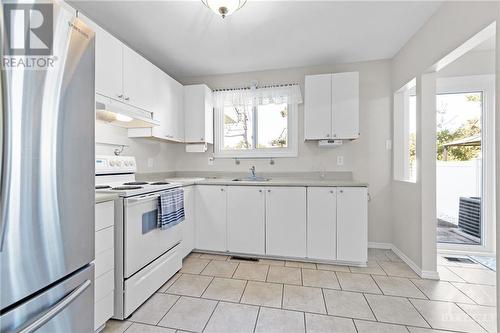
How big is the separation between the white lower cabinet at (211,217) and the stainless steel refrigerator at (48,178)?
5.50 ft

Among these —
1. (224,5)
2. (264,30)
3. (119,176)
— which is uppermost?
(264,30)

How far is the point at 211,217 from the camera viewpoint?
2.73m

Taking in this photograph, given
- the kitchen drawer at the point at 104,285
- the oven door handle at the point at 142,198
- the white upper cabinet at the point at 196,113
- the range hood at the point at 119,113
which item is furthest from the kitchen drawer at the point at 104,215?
the white upper cabinet at the point at 196,113

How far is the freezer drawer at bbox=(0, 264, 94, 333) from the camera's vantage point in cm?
74

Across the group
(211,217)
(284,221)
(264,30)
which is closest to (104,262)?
(211,217)

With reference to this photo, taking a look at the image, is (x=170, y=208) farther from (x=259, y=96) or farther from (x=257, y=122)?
(x=259, y=96)

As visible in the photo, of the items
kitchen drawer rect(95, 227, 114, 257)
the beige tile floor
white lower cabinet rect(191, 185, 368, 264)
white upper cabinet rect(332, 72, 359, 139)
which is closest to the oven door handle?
kitchen drawer rect(95, 227, 114, 257)

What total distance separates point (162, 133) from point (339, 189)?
210 centimetres

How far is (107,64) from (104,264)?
152cm

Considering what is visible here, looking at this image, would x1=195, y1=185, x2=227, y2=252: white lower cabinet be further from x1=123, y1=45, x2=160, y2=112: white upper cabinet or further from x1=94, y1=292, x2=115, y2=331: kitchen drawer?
x1=94, y1=292, x2=115, y2=331: kitchen drawer

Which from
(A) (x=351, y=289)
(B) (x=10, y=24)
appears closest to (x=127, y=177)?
(B) (x=10, y=24)

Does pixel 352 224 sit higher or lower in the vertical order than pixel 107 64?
lower

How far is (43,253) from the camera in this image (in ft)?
2.68

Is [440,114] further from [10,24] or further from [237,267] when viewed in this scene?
[10,24]
